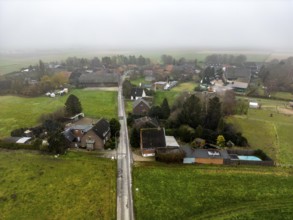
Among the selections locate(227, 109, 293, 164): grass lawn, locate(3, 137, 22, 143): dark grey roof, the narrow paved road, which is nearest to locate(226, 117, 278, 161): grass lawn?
locate(227, 109, 293, 164): grass lawn

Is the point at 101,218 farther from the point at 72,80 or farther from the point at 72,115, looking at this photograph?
the point at 72,80

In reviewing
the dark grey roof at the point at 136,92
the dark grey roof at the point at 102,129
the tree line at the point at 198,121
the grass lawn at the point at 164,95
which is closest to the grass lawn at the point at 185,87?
the grass lawn at the point at 164,95

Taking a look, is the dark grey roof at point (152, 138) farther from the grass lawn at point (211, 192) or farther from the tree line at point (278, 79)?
the tree line at point (278, 79)

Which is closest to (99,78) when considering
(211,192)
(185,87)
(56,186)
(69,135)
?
(185,87)

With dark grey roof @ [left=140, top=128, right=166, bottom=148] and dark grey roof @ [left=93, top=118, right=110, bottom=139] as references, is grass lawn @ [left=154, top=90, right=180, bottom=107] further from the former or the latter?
dark grey roof @ [left=140, top=128, right=166, bottom=148]

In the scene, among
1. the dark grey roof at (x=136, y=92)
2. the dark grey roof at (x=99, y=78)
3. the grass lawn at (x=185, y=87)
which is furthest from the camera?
the dark grey roof at (x=99, y=78)
